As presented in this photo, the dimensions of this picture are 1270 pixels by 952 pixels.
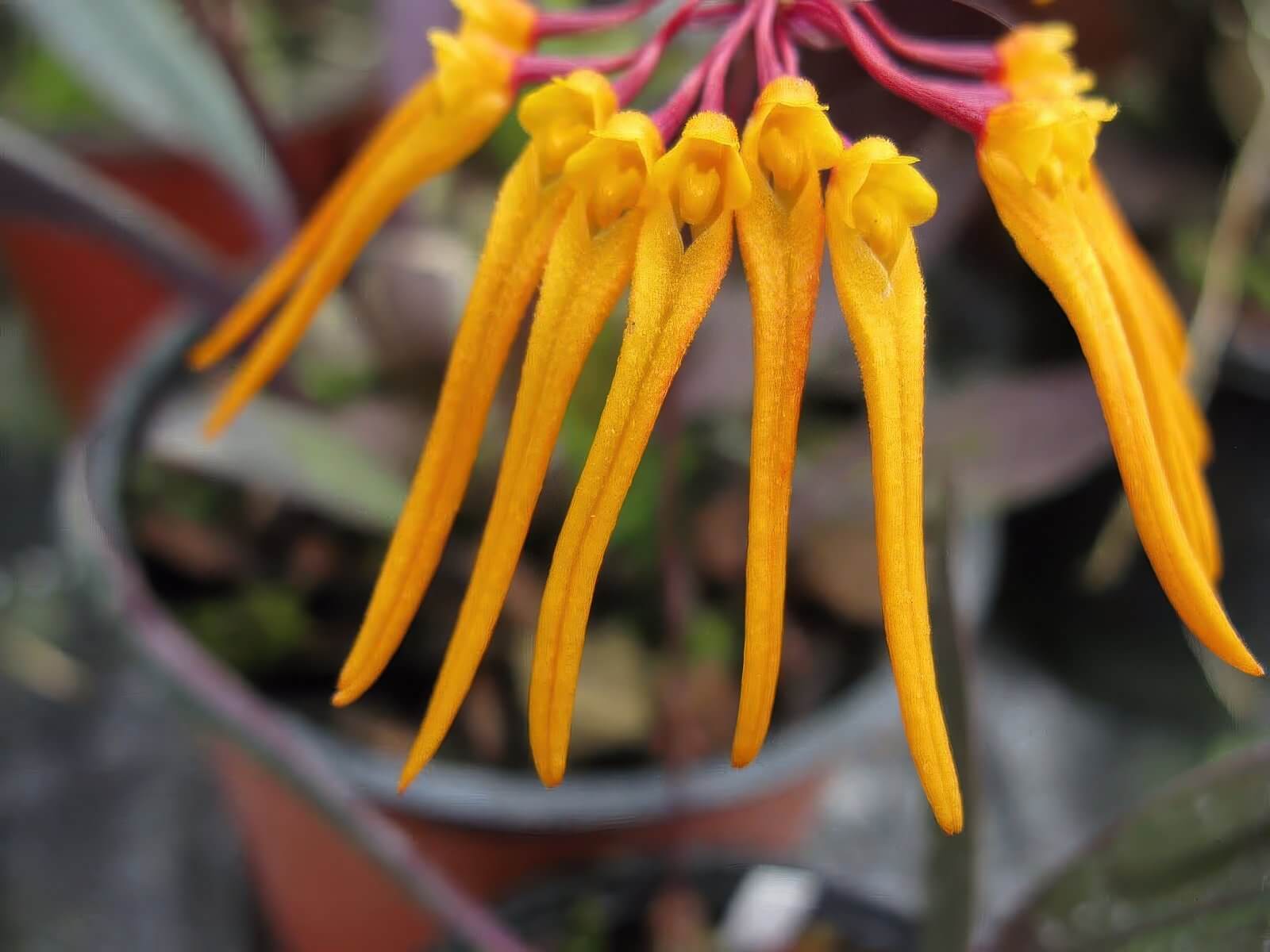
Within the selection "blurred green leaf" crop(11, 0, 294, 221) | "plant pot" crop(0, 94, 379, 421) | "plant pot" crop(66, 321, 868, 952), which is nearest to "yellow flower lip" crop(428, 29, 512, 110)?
"plant pot" crop(66, 321, 868, 952)

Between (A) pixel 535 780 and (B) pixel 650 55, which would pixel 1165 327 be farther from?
(A) pixel 535 780

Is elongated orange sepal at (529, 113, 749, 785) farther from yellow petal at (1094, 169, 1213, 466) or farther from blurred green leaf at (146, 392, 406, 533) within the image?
blurred green leaf at (146, 392, 406, 533)

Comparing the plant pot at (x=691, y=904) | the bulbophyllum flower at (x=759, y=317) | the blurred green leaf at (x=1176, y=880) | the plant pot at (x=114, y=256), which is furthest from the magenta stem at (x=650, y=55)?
the plant pot at (x=114, y=256)

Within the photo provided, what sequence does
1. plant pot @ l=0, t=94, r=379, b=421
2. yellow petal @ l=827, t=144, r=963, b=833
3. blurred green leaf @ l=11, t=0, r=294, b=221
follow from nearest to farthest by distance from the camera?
yellow petal @ l=827, t=144, r=963, b=833, blurred green leaf @ l=11, t=0, r=294, b=221, plant pot @ l=0, t=94, r=379, b=421

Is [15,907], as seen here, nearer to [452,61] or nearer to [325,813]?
[325,813]

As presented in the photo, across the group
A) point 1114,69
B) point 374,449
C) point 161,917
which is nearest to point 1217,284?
point 1114,69

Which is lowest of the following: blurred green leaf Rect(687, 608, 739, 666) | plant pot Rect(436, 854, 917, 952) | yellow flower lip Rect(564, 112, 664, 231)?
plant pot Rect(436, 854, 917, 952)
